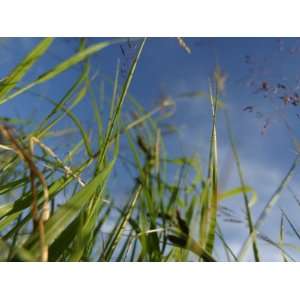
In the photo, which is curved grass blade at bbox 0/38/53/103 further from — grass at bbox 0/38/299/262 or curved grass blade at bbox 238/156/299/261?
curved grass blade at bbox 238/156/299/261

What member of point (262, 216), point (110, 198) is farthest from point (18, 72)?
point (262, 216)

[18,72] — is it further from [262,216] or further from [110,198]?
[262,216]

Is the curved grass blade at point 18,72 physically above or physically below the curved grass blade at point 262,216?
above

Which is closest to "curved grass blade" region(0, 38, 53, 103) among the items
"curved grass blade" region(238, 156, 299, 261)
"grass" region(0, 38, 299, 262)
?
"grass" region(0, 38, 299, 262)

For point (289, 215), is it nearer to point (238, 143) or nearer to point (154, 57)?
point (238, 143)

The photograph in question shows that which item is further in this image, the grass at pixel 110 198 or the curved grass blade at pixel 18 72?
the curved grass blade at pixel 18 72

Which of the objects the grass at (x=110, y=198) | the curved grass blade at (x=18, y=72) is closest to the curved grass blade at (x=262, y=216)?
the grass at (x=110, y=198)

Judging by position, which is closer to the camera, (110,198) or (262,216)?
(262,216)

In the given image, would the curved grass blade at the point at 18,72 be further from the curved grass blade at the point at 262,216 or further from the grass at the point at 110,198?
the curved grass blade at the point at 262,216
